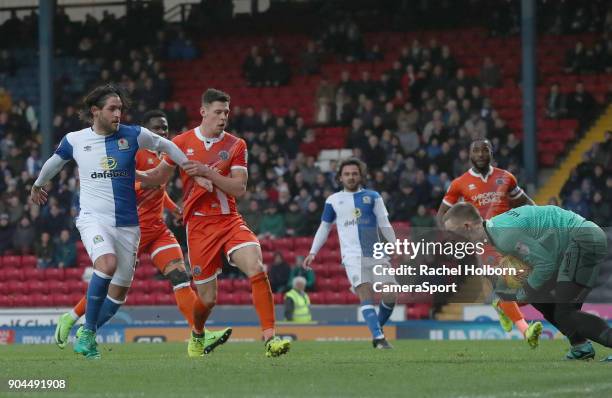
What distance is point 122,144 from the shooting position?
1189 cm

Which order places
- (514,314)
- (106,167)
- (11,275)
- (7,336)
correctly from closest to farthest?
(106,167), (514,314), (7,336), (11,275)

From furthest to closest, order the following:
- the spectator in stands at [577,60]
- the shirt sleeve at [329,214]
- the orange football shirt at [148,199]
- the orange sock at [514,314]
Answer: the spectator in stands at [577,60] → the shirt sleeve at [329,214] → the orange football shirt at [148,199] → the orange sock at [514,314]

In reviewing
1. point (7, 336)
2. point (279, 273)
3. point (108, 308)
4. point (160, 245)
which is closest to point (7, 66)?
point (279, 273)

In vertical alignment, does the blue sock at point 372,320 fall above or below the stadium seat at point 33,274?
above

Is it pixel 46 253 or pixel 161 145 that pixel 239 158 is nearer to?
pixel 161 145

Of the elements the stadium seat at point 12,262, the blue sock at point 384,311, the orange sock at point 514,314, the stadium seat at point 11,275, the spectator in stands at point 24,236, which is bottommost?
the stadium seat at point 11,275

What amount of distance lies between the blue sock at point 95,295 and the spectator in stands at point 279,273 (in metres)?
12.4

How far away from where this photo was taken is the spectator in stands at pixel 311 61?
31.8 metres

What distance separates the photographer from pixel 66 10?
115 ft

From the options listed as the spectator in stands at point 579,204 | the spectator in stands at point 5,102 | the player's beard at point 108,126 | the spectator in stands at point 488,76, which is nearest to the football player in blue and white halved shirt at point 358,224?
the player's beard at point 108,126

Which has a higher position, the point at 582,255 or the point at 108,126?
the point at 108,126

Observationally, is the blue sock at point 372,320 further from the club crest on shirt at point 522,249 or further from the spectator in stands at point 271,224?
the spectator in stands at point 271,224

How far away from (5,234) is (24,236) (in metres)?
0.56

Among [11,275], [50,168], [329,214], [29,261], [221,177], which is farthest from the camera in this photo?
[29,261]
